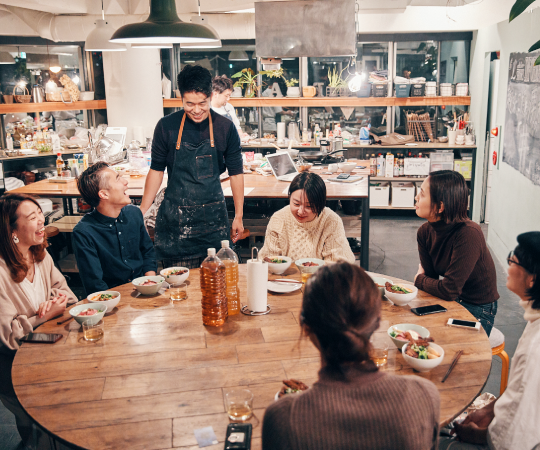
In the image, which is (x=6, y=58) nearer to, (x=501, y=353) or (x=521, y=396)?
(x=501, y=353)

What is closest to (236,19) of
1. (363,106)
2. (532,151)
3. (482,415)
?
(363,106)

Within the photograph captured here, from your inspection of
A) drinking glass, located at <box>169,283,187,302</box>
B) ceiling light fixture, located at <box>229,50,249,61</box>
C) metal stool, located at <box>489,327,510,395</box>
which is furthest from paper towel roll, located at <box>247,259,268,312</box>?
ceiling light fixture, located at <box>229,50,249,61</box>

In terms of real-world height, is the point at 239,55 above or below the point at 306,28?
above

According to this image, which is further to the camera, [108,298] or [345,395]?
[108,298]

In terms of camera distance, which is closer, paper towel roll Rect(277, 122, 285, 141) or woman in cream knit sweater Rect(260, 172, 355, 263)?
woman in cream knit sweater Rect(260, 172, 355, 263)

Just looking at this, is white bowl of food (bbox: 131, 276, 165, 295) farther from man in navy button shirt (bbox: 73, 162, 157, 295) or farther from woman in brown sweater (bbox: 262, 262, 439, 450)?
woman in brown sweater (bbox: 262, 262, 439, 450)

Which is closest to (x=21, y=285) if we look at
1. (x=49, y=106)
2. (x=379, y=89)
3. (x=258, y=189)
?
(x=258, y=189)

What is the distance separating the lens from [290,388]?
4.85ft

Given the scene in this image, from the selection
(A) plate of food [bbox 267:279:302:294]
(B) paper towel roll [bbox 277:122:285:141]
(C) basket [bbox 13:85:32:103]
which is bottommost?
(A) plate of food [bbox 267:279:302:294]

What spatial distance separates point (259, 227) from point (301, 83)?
3.79 meters

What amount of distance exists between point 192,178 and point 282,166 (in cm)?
195

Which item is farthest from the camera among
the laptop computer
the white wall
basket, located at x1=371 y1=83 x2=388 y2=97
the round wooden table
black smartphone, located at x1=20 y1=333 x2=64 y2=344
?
basket, located at x1=371 y1=83 x2=388 y2=97

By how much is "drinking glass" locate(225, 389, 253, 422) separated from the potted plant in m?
6.60

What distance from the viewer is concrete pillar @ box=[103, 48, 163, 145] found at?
23.0ft
